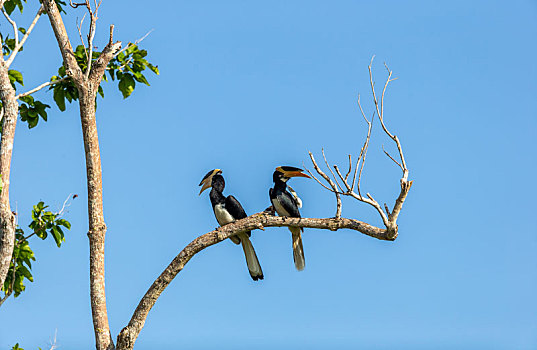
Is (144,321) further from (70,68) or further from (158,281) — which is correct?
(70,68)

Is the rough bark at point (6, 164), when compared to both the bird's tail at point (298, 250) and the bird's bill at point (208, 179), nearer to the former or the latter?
the bird's bill at point (208, 179)

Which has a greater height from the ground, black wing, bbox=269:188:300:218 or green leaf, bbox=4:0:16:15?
green leaf, bbox=4:0:16:15

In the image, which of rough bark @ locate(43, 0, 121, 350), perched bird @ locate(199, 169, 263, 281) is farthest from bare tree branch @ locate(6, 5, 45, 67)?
perched bird @ locate(199, 169, 263, 281)

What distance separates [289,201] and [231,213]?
75 cm

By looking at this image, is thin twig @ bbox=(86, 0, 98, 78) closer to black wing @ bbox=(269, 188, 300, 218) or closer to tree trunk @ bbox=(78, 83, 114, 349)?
tree trunk @ bbox=(78, 83, 114, 349)

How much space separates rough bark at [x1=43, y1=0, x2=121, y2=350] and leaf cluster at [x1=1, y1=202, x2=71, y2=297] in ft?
1.42

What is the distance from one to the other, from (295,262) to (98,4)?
3.72m

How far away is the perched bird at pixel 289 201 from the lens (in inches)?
330

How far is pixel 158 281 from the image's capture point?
739cm

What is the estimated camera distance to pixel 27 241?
307 inches

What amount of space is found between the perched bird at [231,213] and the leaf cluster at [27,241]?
1.85 meters

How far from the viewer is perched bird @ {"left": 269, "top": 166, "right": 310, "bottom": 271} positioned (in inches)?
330

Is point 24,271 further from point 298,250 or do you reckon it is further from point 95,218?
point 298,250

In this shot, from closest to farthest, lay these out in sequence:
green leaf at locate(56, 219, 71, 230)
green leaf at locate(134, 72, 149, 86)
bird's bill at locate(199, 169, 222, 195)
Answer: green leaf at locate(56, 219, 71, 230) < green leaf at locate(134, 72, 149, 86) < bird's bill at locate(199, 169, 222, 195)
